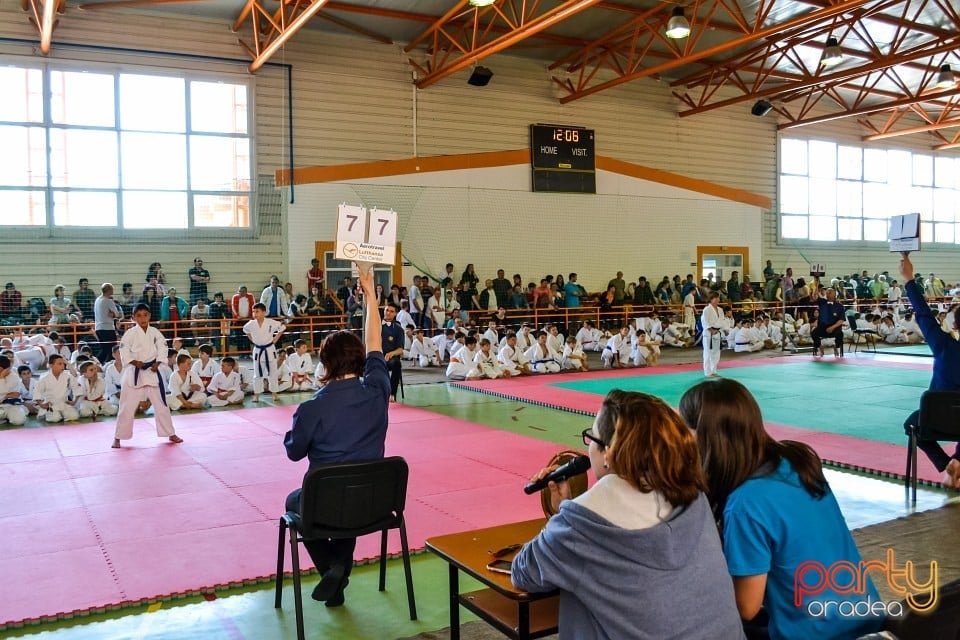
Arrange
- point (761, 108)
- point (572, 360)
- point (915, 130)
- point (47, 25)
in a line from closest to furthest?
point (47, 25) < point (572, 360) < point (761, 108) < point (915, 130)

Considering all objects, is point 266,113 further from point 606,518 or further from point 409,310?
point 606,518

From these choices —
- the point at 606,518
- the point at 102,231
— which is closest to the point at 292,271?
the point at 102,231

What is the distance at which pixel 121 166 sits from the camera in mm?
15203

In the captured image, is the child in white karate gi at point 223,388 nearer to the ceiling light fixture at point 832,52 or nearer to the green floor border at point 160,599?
the green floor border at point 160,599

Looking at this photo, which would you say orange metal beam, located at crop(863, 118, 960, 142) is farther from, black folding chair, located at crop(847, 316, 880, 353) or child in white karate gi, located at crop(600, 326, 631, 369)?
child in white karate gi, located at crop(600, 326, 631, 369)

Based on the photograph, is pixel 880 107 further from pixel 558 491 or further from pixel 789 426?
pixel 558 491

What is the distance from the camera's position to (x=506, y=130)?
19094mm

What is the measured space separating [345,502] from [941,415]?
14.1 feet

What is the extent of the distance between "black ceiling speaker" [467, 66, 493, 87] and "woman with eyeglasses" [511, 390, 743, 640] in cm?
1646

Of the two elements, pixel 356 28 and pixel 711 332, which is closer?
pixel 711 332

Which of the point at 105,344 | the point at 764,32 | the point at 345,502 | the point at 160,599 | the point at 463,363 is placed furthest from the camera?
the point at 764,32

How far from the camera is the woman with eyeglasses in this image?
1.88 meters

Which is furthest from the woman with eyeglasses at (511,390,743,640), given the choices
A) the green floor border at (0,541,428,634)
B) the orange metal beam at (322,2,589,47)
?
the orange metal beam at (322,2,589,47)

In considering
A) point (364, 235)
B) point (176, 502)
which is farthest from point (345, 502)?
point (176, 502)
